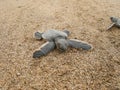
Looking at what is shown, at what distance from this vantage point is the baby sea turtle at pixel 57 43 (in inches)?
76.2

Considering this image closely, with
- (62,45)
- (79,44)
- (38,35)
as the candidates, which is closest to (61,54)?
(62,45)

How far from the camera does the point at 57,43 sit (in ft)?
6.58

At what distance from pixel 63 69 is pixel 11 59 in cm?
53

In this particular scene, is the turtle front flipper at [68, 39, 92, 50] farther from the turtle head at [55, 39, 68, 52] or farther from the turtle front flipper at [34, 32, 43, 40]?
the turtle front flipper at [34, 32, 43, 40]

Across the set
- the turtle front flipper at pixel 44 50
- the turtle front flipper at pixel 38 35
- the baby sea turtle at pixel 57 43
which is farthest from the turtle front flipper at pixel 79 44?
the turtle front flipper at pixel 38 35

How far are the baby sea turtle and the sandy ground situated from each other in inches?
1.9

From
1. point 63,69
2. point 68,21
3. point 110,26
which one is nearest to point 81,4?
point 68,21

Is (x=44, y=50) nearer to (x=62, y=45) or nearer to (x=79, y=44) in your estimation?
(x=62, y=45)

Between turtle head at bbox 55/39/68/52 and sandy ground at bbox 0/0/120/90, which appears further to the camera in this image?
turtle head at bbox 55/39/68/52

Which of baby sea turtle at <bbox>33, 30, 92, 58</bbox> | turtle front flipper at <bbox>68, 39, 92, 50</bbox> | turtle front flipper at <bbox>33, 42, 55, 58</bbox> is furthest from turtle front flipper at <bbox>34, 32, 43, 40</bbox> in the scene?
turtle front flipper at <bbox>68, 39, 92, 50</bbox>

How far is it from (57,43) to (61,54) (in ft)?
0.41

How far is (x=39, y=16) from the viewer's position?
116 inches

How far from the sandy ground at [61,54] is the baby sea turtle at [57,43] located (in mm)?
49

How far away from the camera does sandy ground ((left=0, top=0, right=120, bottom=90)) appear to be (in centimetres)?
162
